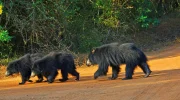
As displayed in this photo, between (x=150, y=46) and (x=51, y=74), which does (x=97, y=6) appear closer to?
(x=150, y=46)

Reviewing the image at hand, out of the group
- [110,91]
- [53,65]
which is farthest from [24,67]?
[110,91]

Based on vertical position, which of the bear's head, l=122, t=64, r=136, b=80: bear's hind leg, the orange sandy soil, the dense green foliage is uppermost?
the dense green foliage

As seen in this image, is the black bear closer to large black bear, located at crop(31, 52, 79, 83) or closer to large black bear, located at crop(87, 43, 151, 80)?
large black bear, located at crop(31, 52, 79, 83)

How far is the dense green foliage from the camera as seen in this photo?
16.0 meters

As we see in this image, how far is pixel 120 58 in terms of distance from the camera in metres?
11.3

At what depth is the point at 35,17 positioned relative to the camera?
16.1 metres

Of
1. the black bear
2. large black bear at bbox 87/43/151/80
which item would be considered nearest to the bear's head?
the black bear

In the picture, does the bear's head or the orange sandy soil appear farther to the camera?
the bear's head

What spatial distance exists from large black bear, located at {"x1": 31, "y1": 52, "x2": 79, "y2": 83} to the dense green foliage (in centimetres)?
323

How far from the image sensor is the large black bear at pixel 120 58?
1123cm

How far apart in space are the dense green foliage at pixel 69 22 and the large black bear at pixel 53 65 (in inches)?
127

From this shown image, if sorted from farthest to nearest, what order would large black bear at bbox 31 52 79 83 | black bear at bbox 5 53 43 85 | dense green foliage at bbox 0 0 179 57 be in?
1. dense green foliage at bbox 0 0 179 57
2. black bear at bbox 5 53 43 85
3. large black bear at bbox 31 52 79 83

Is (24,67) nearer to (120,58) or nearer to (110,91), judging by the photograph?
(120,58)

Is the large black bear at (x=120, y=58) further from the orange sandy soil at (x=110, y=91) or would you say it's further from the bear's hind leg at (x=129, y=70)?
the orange sandy soil at (x=110, y=91)
